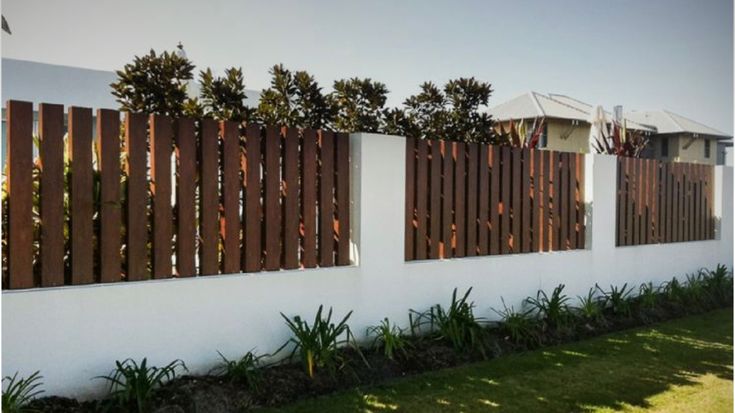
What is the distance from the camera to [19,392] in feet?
12.6

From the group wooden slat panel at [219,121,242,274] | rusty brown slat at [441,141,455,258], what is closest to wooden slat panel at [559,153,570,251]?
rusty brown slat at [441,141,455,258]

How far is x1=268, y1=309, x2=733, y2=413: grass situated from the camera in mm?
4480

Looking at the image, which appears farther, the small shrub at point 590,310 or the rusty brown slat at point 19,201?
the small shrub at point 590,310

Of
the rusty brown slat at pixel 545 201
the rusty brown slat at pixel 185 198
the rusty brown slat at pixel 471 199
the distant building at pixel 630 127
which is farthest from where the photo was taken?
the distant building at pixel 630 127

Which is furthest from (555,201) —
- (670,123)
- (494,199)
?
(670,123)

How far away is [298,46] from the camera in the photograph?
26.7ft

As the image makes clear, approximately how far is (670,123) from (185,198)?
3039 cm

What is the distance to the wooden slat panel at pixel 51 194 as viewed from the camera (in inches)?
162

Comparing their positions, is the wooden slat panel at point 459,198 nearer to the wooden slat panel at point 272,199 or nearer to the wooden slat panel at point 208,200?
the wooden slat panel at point 272,199

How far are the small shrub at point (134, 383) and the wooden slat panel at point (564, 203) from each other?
499 cm

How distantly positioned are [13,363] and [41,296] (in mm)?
440

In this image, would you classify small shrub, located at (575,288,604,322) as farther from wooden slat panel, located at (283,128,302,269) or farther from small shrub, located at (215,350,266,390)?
small shrub, located at (215,350,266,390)

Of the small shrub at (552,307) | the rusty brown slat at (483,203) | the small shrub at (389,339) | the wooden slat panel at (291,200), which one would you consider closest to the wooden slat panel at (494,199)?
the rusty brown slat at (483,203)

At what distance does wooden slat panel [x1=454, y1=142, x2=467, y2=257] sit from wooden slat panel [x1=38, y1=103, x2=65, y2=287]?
3.76 meters
